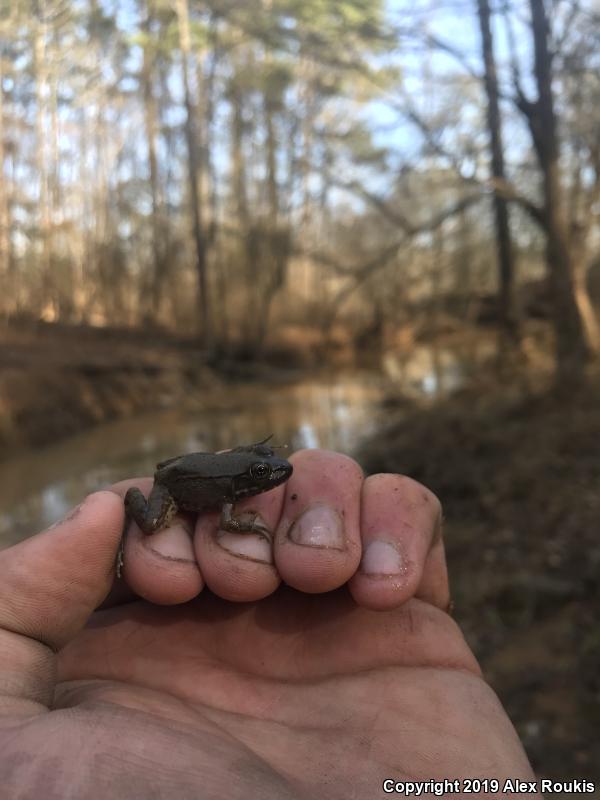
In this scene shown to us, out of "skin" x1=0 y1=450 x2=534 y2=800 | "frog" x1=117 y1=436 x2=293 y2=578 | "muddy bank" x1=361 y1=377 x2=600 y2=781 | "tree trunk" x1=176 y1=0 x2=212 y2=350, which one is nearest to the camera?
"skin" x1=0 y1=450 x2=534 y2=800

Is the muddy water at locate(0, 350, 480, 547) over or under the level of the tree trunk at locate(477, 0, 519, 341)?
under

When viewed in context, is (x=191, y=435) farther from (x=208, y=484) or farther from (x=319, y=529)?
(x=319, y=529)

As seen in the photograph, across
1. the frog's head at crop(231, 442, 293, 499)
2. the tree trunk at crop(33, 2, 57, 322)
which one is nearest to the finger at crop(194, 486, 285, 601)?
the frog's head at crop(231, 442, 293, 499)

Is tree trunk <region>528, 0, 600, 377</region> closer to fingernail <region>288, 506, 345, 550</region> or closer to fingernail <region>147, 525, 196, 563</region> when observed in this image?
fingernail <region>288, 506, 345, 550</region>

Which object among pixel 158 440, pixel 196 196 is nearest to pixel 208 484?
pixel 158 440

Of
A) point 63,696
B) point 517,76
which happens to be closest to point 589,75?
point 517,76

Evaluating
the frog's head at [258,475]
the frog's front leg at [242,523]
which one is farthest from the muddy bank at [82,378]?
the frog's front leg at [242,523]
